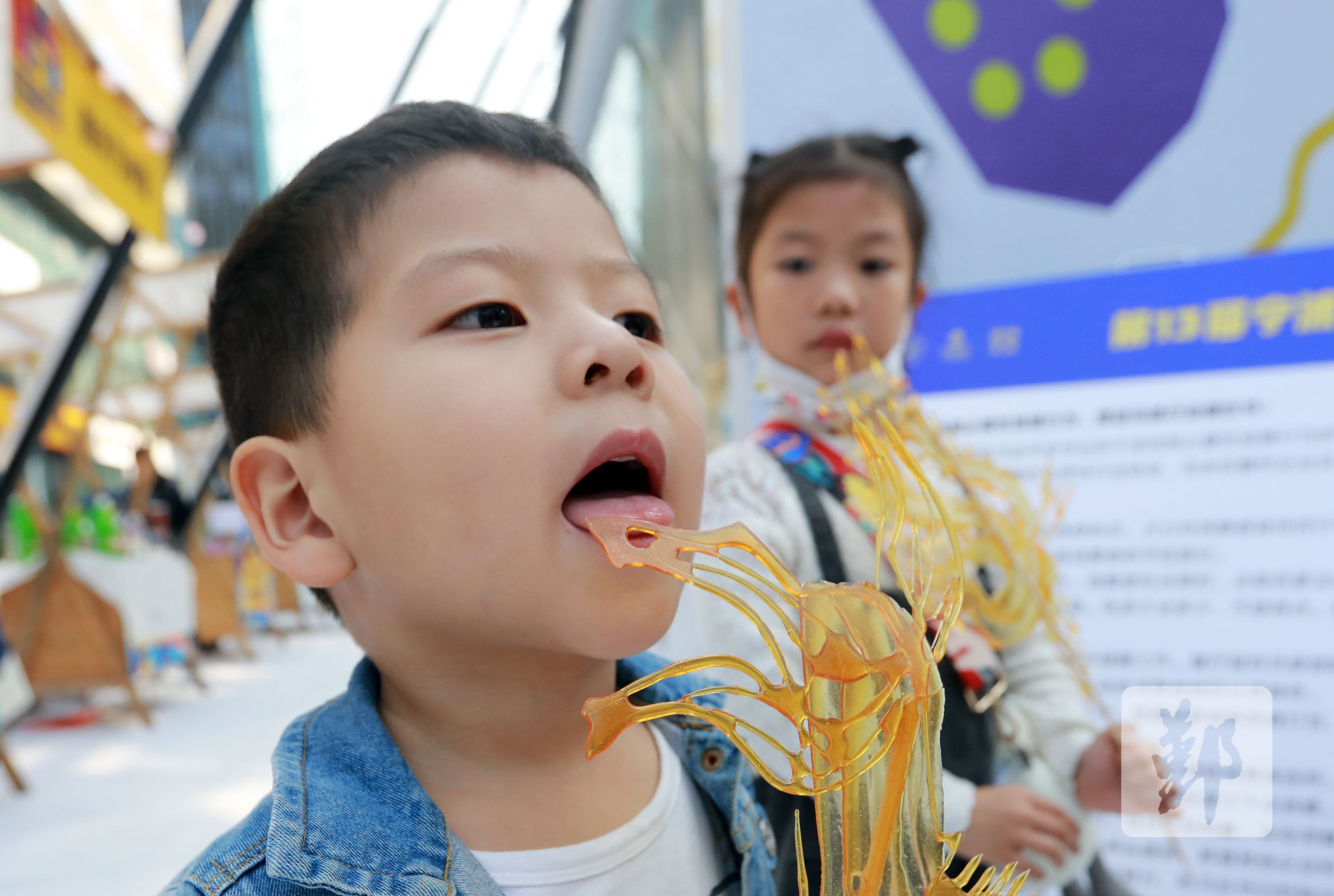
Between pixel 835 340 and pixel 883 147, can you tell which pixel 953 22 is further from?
pixel 835 340

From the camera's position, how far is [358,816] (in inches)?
18.0

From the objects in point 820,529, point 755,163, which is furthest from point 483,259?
point 755,163

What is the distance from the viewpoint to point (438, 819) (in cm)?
46

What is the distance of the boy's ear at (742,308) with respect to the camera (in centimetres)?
100

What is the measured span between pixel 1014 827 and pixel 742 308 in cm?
59

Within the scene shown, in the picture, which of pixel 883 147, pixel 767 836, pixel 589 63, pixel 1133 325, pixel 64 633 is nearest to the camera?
pixel 767 836

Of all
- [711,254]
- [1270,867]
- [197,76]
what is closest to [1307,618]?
[1270,867]

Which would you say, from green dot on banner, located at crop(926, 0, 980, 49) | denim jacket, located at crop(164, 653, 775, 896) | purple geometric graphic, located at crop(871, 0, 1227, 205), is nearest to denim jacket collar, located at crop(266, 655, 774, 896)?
denim jacket, located at crop(164, 653, 775, 896)

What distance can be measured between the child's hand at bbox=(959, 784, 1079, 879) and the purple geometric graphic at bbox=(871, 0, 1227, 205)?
112cm

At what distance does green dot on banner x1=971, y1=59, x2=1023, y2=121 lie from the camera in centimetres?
150

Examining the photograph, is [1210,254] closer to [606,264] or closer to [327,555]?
[606,264]

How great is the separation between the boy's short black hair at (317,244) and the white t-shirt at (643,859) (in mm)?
263

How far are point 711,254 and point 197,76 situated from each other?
216cm

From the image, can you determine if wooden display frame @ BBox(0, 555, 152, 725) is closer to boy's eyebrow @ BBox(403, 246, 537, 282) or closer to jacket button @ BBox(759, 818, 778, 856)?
jacket button @ BBox(759, 818, 778, 856)
